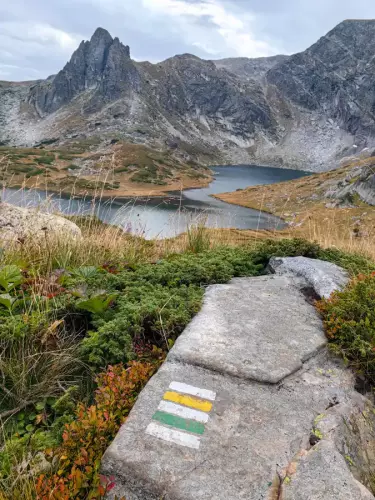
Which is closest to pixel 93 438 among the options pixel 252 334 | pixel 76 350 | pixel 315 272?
pixel 76 350

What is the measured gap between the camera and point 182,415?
253 cm

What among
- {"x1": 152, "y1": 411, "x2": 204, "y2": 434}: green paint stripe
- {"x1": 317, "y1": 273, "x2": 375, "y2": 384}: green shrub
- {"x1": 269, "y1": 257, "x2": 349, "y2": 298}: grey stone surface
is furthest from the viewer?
{"x1": 269, "y1": 257, "x2": 349, "y2": 298}: grey stone surface

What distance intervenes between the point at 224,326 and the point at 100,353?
123 cm

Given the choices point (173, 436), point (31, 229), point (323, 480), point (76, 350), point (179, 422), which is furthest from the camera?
point (31, 229)

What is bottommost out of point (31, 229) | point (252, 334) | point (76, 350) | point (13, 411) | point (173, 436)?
point (13, 411)

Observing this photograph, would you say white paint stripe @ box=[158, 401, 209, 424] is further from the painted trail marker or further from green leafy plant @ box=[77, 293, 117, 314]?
green leafy plant @ box=[77, 293, 117, 314]

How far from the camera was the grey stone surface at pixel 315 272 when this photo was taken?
4.81 meters

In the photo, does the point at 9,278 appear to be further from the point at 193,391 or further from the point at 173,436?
the point at 173,436

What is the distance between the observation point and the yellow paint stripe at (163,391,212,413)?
8.61 feet

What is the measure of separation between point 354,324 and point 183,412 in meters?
2.01

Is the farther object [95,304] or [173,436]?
[95,304]

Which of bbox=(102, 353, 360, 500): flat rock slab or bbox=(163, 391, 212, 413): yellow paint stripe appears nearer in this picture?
bbox=(102, 353, 360, 500): flat rock slab

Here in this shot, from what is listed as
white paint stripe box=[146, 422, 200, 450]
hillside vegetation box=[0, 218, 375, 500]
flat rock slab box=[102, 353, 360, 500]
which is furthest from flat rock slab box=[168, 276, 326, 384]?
white paint stripe box=[146, 422, 200, 450]

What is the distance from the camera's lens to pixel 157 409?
8.48 feet
